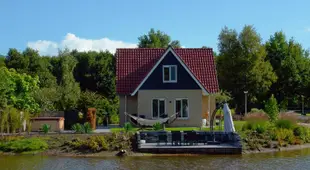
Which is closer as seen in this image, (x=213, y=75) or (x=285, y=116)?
(x=285, y=116)

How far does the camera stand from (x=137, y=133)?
27.7 metres

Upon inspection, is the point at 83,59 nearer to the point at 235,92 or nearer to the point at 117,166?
the point at 235,92

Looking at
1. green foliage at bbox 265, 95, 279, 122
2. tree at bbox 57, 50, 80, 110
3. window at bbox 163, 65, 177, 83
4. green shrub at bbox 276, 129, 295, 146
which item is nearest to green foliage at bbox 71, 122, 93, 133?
window at bbox 163, 65, 177, 83

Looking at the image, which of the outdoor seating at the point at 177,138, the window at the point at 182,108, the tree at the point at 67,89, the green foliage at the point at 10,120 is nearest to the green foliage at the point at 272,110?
the window at the point at 182,108

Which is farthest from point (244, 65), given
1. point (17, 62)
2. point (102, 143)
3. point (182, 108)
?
point (102, 143)

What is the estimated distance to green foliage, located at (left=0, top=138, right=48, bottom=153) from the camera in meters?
26.6

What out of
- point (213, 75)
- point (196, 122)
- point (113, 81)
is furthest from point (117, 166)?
point (113, 81)

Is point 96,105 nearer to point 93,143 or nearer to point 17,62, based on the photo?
point 93,143

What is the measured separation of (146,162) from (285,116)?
44.7 ft

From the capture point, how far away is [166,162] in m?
23.3

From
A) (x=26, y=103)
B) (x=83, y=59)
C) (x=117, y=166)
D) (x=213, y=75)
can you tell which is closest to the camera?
(x=117, y=166)

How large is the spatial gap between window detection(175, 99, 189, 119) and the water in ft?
34.1

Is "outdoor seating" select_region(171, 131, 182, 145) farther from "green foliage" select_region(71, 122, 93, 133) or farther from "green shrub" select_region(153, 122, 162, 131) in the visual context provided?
"green foliage" select_region(71, 122, 93, 133)

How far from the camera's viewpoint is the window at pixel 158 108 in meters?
36.0
